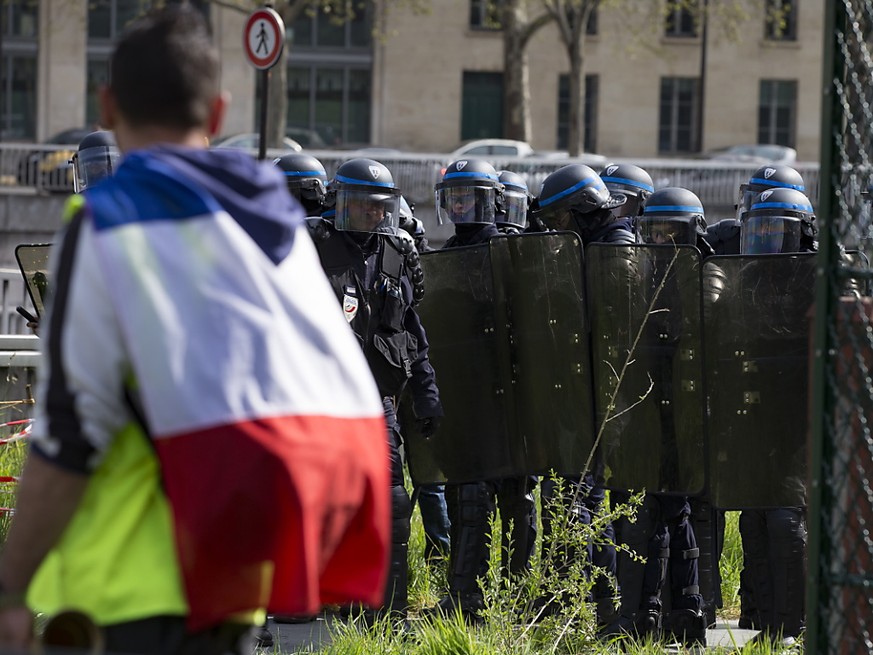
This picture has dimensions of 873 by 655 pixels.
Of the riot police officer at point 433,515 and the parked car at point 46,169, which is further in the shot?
the parked car at point 46,169

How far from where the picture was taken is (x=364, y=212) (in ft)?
21.9

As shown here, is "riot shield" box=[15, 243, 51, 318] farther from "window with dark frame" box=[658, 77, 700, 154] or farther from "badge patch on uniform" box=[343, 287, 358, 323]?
"window with dark frame" box=[658, 77, 700, 154]

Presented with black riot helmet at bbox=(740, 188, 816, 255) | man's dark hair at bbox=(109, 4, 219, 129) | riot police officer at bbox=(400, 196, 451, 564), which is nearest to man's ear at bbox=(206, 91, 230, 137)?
man's dark hair at bbox=(109, 4, 219, 129)

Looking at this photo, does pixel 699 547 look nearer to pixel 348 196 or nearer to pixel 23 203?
pixel 348 196

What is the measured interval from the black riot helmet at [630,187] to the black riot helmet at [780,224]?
103 cm

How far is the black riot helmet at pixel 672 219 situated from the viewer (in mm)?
7293

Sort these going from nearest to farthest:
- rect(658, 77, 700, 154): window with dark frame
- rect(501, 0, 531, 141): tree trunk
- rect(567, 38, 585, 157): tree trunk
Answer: rect(567, 38, 585, 157): tree trunk → rect(501, 0, 531, 141): tree trunk → rect(658, 77, 700, 154): window with dark frame

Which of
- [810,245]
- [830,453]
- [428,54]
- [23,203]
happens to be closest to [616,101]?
[428,54]

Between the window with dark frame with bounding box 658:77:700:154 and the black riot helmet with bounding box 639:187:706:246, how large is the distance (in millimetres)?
37948

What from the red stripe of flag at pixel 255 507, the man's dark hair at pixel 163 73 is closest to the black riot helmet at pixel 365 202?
the man's dark hair at pixel 163 73

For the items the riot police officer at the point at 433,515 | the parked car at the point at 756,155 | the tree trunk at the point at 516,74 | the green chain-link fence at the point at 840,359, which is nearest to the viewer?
the green chain-link fence at the point at 840,359

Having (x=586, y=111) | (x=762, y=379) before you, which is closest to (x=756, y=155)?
(x=586, y=111)

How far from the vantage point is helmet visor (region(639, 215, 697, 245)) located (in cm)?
729

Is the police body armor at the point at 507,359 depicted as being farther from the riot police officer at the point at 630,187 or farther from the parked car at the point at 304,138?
the parked car at the point at 304,138
